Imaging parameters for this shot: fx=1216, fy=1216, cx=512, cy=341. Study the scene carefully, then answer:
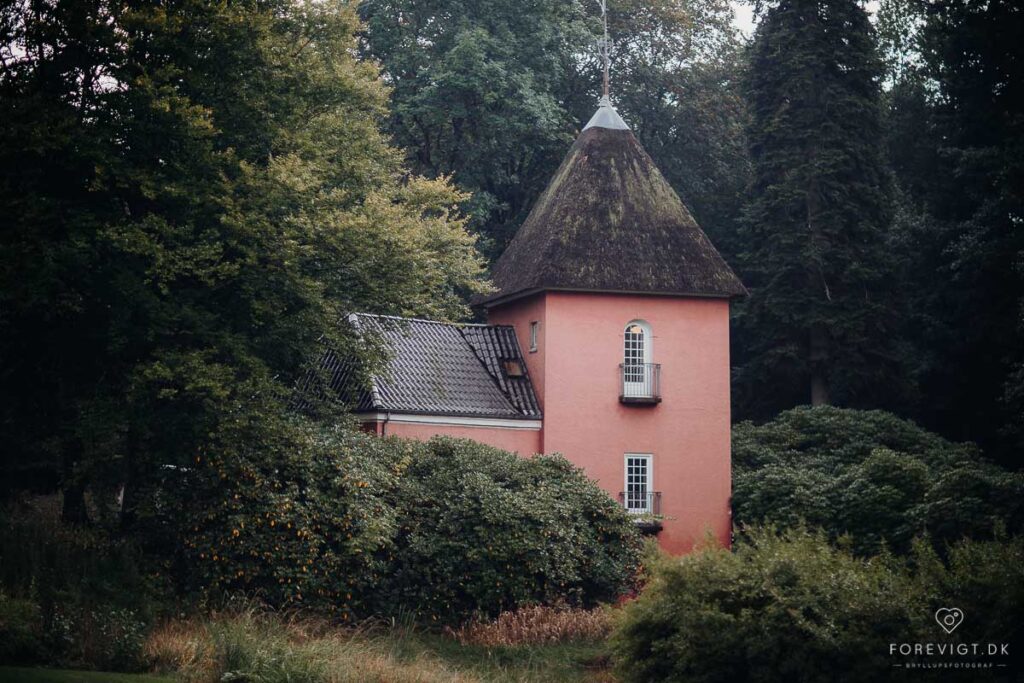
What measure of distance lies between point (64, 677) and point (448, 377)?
54.1 ft

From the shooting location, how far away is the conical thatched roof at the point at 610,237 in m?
30.2

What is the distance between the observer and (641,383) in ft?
99.7

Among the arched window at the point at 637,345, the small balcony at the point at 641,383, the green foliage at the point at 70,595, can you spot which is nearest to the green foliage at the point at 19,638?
the green foliage at the point at 70,595

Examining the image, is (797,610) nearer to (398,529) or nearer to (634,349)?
(398,529)

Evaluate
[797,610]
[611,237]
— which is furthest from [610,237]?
[797,610]

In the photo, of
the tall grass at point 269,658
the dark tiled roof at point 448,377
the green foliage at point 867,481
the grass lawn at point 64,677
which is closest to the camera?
the grass lawn at point 64,677

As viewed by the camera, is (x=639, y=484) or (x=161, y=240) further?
(x=639, y=484)

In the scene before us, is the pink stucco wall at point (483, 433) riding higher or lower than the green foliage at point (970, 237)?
lower

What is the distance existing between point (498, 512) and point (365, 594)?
2.86m

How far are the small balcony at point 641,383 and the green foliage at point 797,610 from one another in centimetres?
1471

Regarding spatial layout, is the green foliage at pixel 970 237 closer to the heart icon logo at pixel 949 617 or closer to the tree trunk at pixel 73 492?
the heart icon logo at pixel 949 617

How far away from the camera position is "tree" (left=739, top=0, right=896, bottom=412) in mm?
37031

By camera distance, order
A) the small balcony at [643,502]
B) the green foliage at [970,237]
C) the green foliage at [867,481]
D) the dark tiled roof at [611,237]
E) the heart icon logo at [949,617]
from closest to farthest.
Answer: the heart icon logo at [949,617] < the green foliage at [867,481] < the small balcony at [643,502] < the dark tiled roof at [611,237] < the green foliage at [970,237]

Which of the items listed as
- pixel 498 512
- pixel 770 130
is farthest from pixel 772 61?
pixel 498 512
